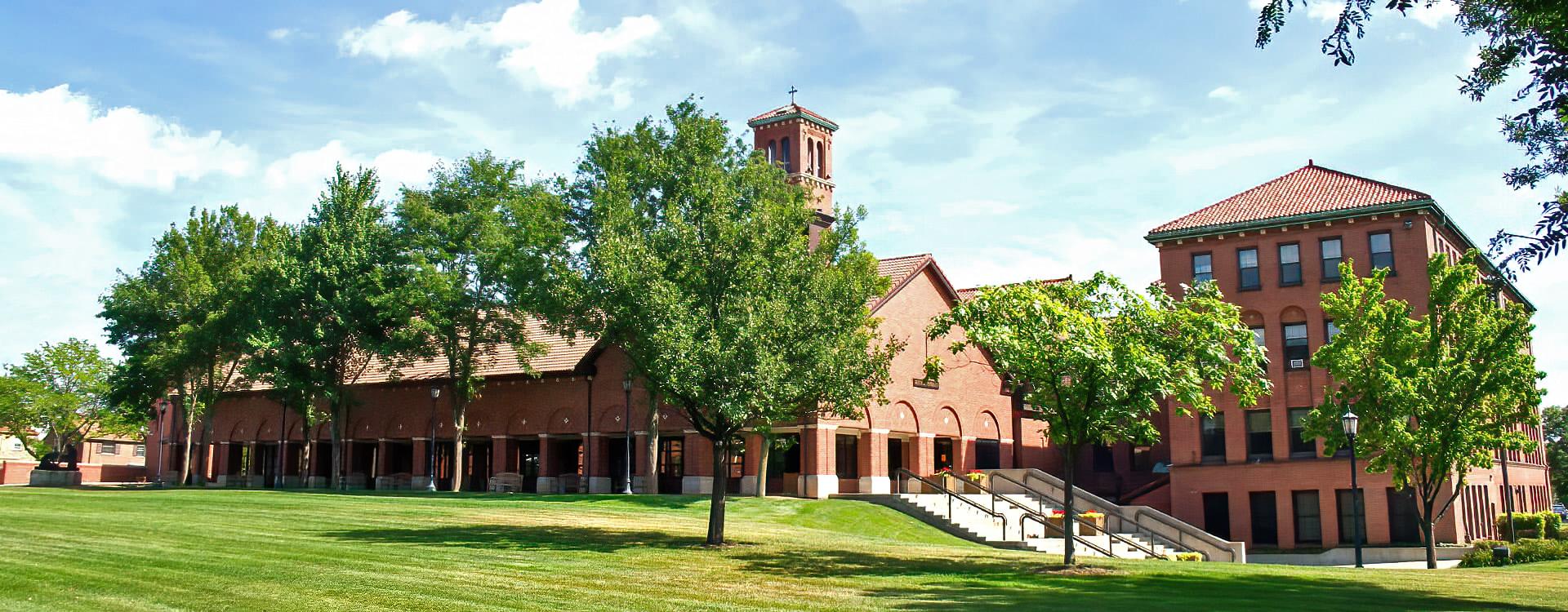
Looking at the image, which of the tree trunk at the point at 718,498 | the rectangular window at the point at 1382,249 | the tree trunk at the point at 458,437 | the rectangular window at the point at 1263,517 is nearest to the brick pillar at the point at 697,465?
the tree trunk at the point at 458,437

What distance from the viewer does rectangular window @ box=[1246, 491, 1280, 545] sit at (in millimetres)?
41156

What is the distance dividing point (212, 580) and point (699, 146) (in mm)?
24118

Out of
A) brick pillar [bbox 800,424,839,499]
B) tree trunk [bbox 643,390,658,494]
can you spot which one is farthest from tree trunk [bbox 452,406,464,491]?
brick pillar [bbox 800,424,839,499]

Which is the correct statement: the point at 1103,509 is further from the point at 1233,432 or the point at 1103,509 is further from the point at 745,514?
the point at 745,514

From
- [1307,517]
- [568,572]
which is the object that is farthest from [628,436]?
[1307,517]

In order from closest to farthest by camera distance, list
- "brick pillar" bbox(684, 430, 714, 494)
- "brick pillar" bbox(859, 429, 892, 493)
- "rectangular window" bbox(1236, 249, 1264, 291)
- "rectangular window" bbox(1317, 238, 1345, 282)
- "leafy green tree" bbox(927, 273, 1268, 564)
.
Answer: "leafy green tree" bbox(927, 273, 1268, 564)
"rectangular window" bbox(1317, 238, 1345, 282)
"rectangular window" bbox(1236, 249, 1264, 291)
"brick pillar" bbox(859, 429, 892, 493)
"brick pillar" bbox(684, 430, 714, 494)

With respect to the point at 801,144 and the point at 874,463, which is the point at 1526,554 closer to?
the point at 874,463

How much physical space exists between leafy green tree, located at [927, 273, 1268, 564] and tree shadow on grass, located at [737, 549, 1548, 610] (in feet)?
6.76

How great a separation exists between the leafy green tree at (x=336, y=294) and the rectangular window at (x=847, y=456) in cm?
1682

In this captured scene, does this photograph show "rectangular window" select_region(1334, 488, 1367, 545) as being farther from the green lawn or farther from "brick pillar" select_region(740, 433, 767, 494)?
"brick pillar" select_region(740, 433, 767, 494)

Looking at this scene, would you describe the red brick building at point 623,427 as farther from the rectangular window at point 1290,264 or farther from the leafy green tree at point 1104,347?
the leafy green tree at point 1104,347

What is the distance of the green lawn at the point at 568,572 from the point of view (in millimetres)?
15688

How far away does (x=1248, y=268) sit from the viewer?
139 ft

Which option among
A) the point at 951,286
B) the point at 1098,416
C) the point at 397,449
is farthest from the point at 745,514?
the point at 397,449
